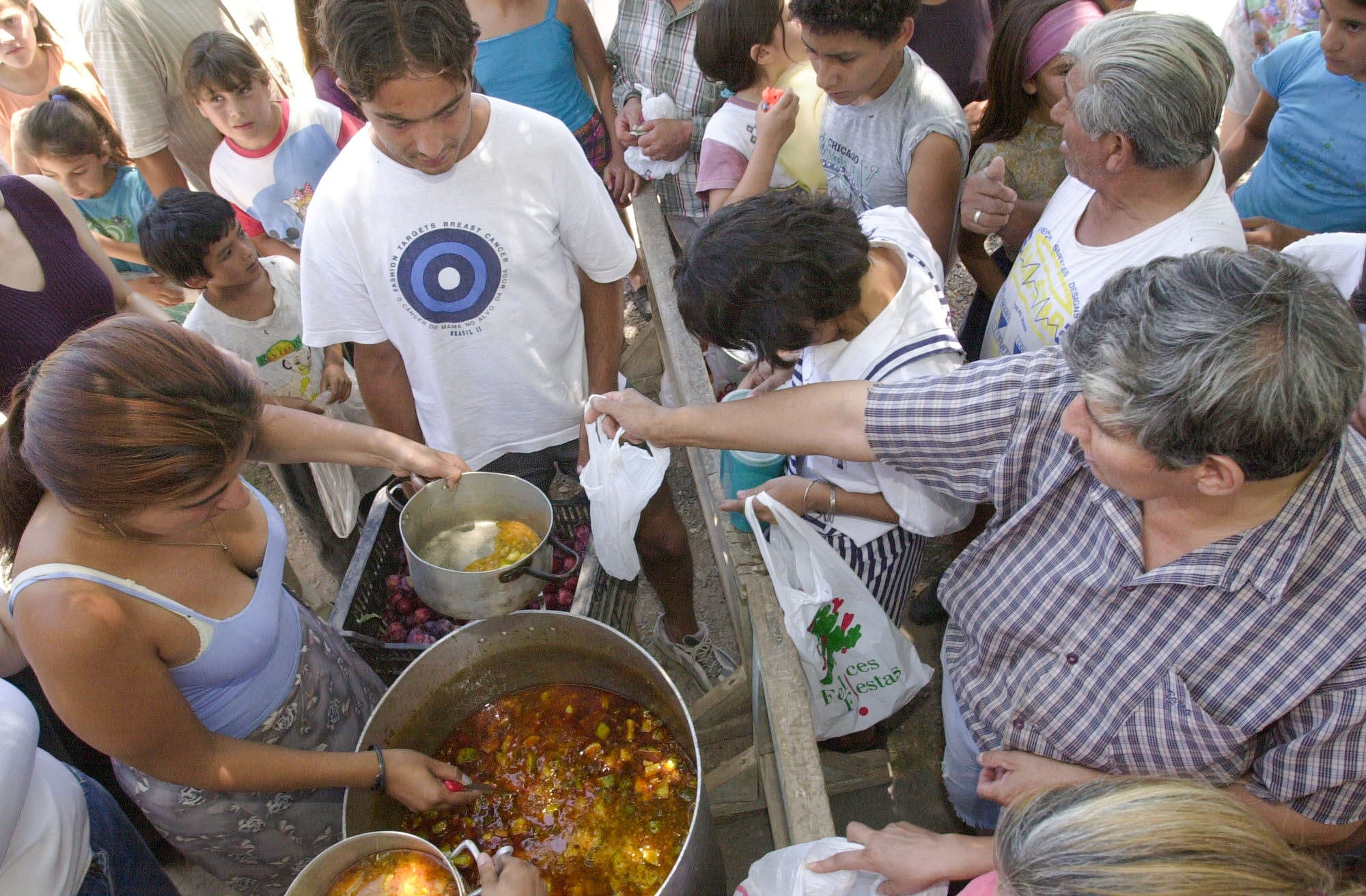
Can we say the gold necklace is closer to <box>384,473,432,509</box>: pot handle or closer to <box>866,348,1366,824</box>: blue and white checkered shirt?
<box>384,473,432,509</box>: pot handle

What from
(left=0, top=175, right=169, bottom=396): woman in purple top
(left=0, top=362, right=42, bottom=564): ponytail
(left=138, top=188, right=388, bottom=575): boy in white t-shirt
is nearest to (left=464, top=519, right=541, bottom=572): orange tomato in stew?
(left=0, top=362, right=42, bottom=564): ponytail

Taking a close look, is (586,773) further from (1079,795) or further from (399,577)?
(1079,795)

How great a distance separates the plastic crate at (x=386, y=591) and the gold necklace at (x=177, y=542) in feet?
2.14

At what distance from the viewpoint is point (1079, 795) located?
3.63 ft

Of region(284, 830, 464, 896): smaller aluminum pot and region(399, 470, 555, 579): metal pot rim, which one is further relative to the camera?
region(399, 470, 555, 579): metal pot rim

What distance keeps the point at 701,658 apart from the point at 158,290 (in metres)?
3.99

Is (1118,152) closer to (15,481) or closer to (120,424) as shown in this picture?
(120,424)

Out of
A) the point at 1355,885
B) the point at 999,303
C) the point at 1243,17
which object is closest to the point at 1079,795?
the point at 1355,885

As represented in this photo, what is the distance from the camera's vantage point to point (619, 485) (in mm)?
2195

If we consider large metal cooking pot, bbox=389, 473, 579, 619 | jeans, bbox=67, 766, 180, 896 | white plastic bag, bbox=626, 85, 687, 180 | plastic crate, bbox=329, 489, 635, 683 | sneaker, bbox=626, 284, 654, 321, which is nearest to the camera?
jeans, bbox=67, 766, 180, 896

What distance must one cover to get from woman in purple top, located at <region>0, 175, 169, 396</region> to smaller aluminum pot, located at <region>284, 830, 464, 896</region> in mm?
2226

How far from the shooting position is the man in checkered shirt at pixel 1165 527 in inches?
50.7

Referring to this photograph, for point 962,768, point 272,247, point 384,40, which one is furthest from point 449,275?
point 962,768

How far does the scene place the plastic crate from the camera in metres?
2.49
